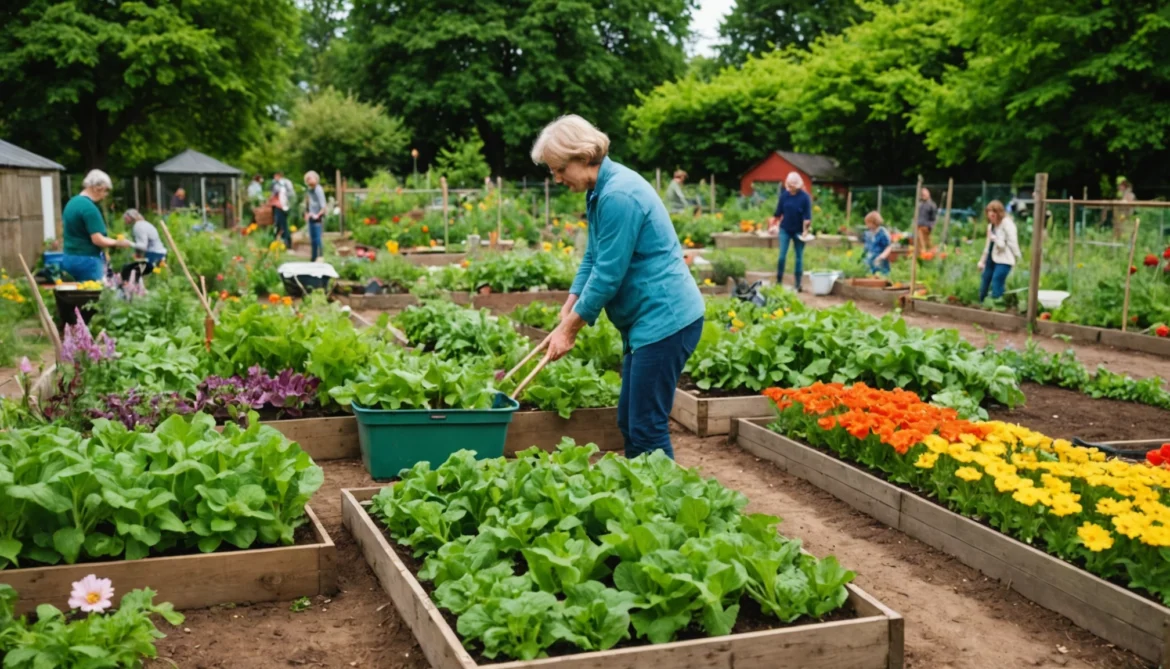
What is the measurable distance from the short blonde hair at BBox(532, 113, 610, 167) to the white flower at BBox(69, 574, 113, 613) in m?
2.37

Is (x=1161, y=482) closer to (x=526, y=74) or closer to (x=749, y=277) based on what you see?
(x=749, y=277)

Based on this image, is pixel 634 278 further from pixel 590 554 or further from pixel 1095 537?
pixel 1095 537

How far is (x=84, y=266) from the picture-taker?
386 inches

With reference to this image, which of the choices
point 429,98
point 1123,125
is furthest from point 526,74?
point 1123,125

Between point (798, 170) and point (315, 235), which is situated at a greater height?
point (798, 170)

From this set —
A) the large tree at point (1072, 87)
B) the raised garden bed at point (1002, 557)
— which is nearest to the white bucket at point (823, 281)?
the raised garden bed at point (1002, 557)

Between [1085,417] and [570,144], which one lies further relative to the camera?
[1085,417]

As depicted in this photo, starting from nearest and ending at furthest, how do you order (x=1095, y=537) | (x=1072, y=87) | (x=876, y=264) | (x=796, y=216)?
(x=1095, y=537) → (x=796, y=216) → (x=876, y=264) → (x=1072, y=87)

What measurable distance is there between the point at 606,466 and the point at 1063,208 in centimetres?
1838

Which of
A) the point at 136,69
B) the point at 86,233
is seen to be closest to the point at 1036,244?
the point at 86,233

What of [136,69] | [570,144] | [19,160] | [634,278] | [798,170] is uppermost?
[136,69]

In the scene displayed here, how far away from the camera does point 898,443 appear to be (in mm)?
5031

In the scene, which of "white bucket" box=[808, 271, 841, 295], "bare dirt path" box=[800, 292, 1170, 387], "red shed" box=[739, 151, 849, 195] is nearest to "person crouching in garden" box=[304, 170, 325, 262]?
"white bucket" box=[808, 271, 841, 295]

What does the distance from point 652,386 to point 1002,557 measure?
1595mm
